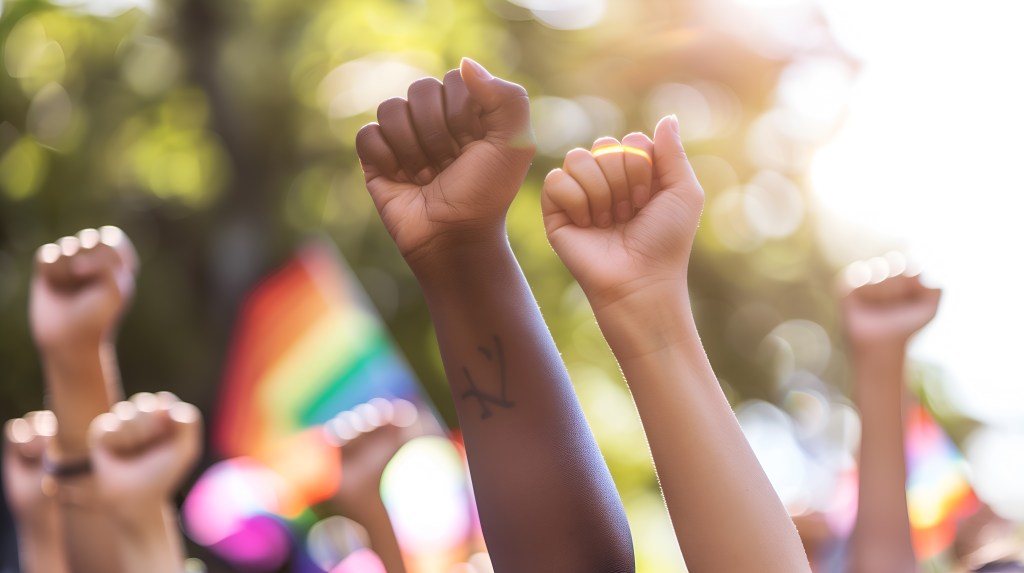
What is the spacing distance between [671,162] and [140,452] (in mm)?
1140

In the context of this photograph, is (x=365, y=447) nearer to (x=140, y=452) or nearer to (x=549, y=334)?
(x=140, y=452)

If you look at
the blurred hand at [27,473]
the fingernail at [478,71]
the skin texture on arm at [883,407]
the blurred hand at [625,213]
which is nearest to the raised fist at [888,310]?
the skin texture on arm at [883,407]

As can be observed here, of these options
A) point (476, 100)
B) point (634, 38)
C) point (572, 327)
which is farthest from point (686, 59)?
point (476, 100)

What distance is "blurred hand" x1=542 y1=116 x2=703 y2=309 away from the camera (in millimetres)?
1159

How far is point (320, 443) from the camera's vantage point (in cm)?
398

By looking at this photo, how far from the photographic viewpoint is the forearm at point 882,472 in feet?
5.57

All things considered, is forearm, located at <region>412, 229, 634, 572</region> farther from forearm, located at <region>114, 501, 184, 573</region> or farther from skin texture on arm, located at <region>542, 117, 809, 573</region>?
forearm, located at <region>114, 501, 184, 573</region>

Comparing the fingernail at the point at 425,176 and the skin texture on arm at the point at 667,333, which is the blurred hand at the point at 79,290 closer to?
the fingernail at the point at 425,176

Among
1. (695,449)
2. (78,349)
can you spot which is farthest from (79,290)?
(695,449)

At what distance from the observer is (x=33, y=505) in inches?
89.0

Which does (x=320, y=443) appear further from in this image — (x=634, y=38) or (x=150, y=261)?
(x=634, y=38)

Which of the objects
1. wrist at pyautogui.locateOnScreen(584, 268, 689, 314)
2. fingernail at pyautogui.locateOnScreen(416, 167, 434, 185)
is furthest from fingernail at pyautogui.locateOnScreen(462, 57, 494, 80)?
wrist at pyautogui.locateOnScreen(584, 268, 689, 314)

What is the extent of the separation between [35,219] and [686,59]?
4.76m

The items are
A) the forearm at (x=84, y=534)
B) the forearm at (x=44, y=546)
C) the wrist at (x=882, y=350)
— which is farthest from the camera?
the forearm at (x=44, y=546)
